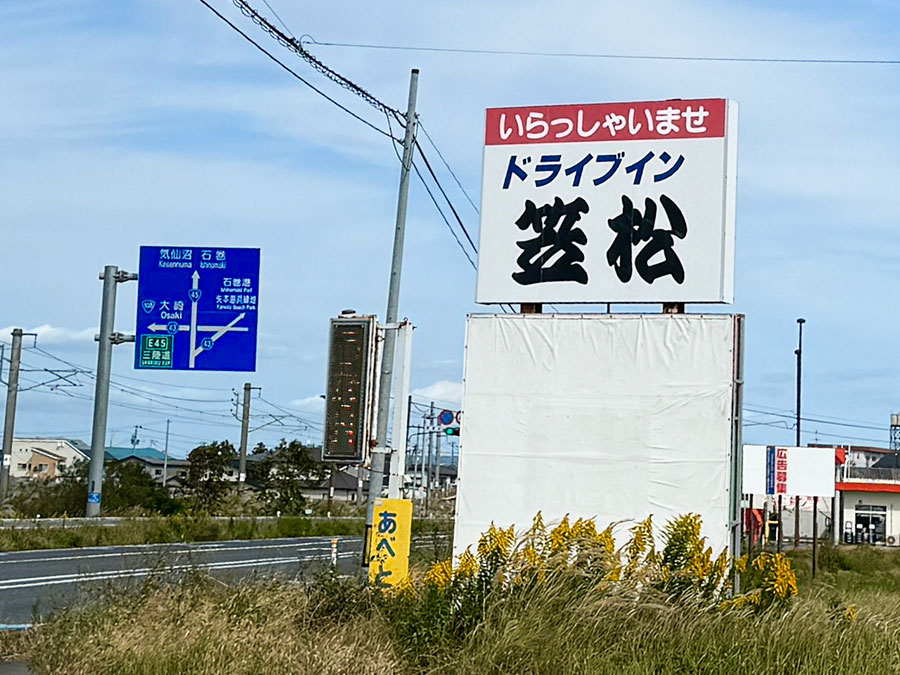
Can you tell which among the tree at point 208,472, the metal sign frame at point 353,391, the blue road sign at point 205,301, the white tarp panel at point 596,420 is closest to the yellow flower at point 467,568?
the white tarp panel at point 596,420

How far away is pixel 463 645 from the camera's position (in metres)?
9.39

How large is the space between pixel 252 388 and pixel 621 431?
6039 centimetres

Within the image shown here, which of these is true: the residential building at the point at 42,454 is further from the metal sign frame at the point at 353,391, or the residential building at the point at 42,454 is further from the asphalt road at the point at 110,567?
the metal sign frame at the point at 353,391

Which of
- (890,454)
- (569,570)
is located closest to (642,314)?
(569,570)

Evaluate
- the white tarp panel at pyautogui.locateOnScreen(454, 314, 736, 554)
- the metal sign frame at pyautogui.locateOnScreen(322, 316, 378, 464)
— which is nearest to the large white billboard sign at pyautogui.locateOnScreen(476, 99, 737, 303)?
the white tarp panel at pyautogui.locateOnScreen(454, 314, 736, 554)

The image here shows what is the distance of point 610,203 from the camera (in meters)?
12.7

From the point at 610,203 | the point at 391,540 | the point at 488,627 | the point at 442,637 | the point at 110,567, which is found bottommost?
the point at 110,567

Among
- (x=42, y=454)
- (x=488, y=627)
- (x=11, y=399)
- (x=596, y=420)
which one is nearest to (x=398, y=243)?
(x=596, y=420)

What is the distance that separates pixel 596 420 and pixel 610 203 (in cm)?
233

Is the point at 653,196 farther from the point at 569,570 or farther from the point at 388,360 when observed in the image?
→ the point at 388,360

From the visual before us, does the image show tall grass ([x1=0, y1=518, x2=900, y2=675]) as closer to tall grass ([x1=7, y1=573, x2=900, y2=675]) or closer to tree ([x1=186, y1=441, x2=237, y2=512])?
tall grass ([x1=7, y1=573, x2=900, y2=675])

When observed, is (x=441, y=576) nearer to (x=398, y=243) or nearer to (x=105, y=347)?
(x=398, y=243)

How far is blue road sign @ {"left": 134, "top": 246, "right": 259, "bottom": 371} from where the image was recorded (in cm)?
2408

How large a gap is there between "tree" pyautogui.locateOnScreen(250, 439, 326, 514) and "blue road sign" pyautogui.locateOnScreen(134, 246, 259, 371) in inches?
1704
